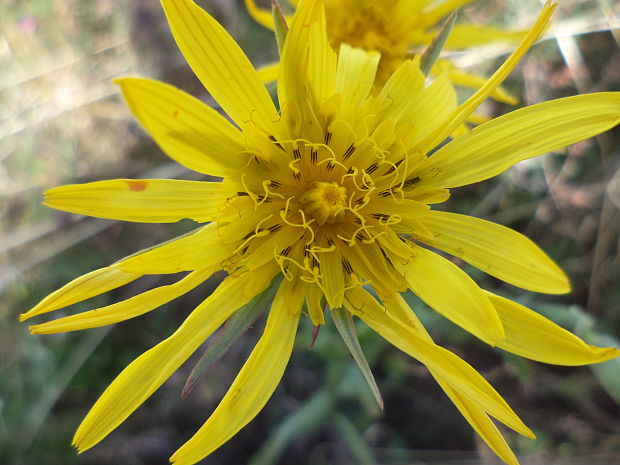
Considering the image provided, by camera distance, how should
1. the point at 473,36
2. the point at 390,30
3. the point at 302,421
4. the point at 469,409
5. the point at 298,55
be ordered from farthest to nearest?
the point at 302,421 < the point at 473,36 < the point at 390,30 < the point at 469,409 < the point at 298,55

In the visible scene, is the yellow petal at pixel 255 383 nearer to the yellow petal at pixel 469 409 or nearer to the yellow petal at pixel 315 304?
the yellow petal at pixel 315 304

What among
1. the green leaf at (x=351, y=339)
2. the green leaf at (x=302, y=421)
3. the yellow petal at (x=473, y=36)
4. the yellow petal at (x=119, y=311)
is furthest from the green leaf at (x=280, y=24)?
the green leaf at (x=302, y=421)

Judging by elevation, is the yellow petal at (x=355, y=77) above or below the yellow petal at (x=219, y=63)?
above

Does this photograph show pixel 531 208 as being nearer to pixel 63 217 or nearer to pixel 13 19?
pixel 63 217

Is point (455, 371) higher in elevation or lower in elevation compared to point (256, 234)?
lower

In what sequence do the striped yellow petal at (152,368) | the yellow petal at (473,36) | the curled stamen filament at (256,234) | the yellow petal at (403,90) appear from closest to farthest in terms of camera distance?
the striped yellow petal at (152,368) < the curled stamen filament at (256,234) < the yellow petal at (403,90) < the yellow petal at (473,36)

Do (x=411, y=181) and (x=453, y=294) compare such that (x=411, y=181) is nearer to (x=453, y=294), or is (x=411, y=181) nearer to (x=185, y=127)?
(x=453, y=294)

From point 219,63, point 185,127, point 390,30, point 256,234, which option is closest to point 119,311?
point 256,234
